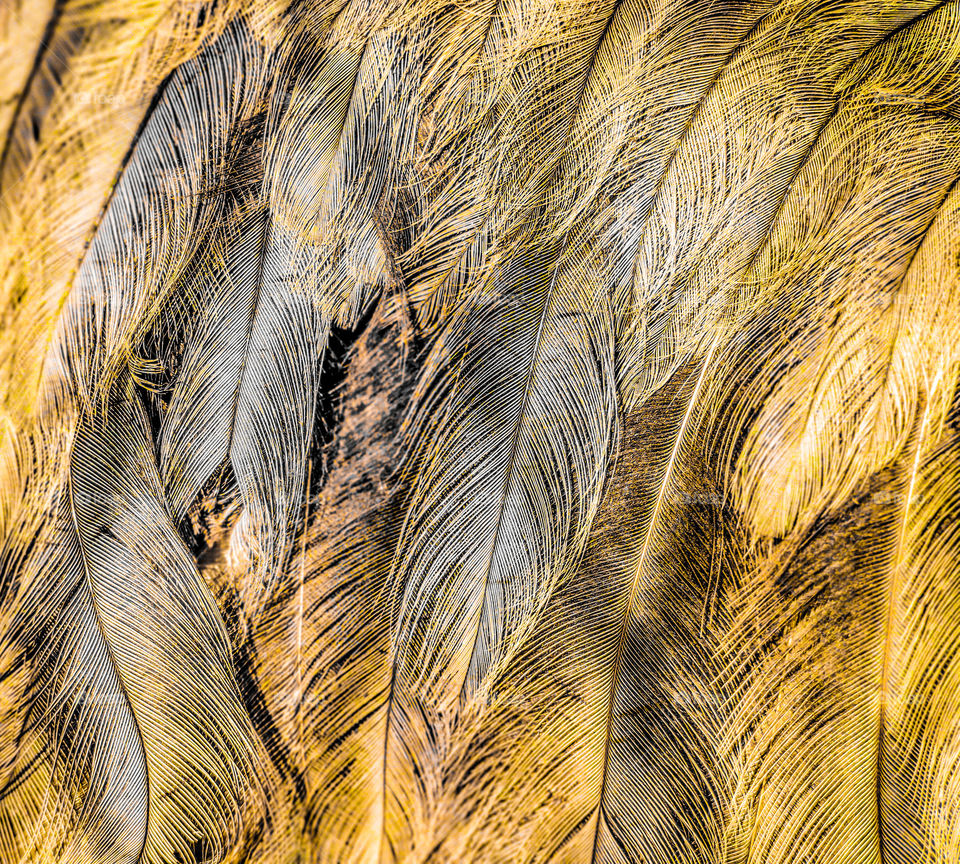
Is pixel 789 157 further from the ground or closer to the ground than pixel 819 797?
further from the ground

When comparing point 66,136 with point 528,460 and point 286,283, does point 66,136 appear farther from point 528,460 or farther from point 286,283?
point 528,460

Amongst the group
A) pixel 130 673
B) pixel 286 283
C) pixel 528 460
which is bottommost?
pixel 130 673

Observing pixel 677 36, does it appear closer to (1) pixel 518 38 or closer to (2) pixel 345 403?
(1) pixel 518 38

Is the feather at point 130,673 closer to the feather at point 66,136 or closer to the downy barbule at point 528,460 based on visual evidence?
the downy barbule at point 528,460

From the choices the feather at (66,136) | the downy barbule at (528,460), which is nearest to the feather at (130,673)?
the downy barbule at (528,460)

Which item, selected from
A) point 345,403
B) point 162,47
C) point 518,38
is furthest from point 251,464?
point 518,38

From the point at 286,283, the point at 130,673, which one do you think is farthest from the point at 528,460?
the point at 130,673

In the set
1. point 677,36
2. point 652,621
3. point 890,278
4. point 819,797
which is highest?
point 677,36
